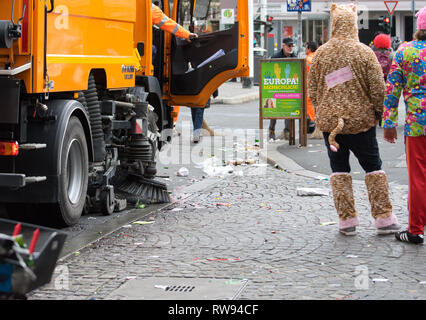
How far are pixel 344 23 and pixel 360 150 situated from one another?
112 centimetres

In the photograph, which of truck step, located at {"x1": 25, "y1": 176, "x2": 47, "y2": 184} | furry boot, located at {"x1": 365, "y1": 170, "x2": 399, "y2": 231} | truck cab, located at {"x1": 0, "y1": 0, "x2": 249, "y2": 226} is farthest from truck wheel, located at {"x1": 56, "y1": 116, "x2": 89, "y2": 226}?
furry boot, located at {"x1": 365, "y1": 170, "x2": 399, "y2": 231}

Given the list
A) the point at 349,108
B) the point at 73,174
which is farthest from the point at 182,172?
the point at 349,108

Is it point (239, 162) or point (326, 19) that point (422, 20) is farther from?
point (326, 19)

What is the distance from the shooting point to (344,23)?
293 inches

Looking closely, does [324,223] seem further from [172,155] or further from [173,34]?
[172,155]

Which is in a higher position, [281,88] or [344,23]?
[344,23]

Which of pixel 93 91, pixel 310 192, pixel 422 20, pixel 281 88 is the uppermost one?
pixel 422 20

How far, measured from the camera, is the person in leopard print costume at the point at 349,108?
23.9 ft

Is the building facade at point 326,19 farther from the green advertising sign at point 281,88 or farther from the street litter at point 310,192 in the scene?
the street litter at point 310,192

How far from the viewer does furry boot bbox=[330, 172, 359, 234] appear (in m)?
7.46

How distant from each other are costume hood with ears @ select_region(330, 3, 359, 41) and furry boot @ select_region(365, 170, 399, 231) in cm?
123

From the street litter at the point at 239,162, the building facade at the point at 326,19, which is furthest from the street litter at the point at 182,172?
the building facade at the point at 326,19

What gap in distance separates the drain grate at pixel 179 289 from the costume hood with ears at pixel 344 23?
8.63 ft
